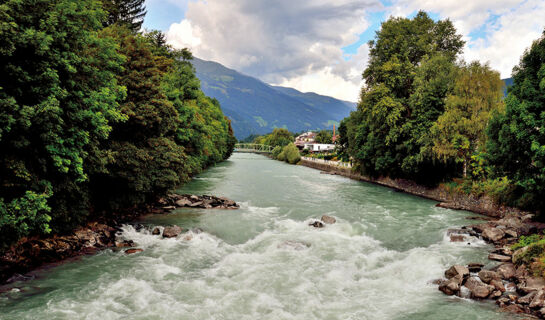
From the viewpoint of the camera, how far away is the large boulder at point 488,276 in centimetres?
1140

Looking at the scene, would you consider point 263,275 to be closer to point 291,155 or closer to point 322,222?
point 322,222

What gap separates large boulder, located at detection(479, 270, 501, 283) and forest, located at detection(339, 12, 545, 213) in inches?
247

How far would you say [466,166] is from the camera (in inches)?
1128

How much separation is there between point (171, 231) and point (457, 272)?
14254mm

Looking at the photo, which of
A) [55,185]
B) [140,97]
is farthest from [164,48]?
[55,185]

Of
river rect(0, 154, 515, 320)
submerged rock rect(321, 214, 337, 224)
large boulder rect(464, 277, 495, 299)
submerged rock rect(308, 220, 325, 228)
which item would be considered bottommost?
river rect(0, 154, 515, 320)

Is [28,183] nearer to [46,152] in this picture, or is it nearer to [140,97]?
[46,152]

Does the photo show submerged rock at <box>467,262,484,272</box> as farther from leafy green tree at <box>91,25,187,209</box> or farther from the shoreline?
leafy green tree at <box>91,25,187,209</box>

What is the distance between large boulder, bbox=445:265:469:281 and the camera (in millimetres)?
11773

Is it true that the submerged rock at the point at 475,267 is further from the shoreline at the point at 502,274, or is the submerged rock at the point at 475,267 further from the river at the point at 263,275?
the river at the point at 263,275

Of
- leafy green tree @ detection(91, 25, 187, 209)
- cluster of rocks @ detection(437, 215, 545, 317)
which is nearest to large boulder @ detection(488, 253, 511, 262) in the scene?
cluster of rocks @ detection(437, 215, 545, 317)

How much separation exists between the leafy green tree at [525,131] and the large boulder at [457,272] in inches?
265

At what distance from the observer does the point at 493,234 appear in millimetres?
16812

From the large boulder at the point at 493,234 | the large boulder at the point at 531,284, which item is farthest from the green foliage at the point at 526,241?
the large boulder at the point at 531,284
